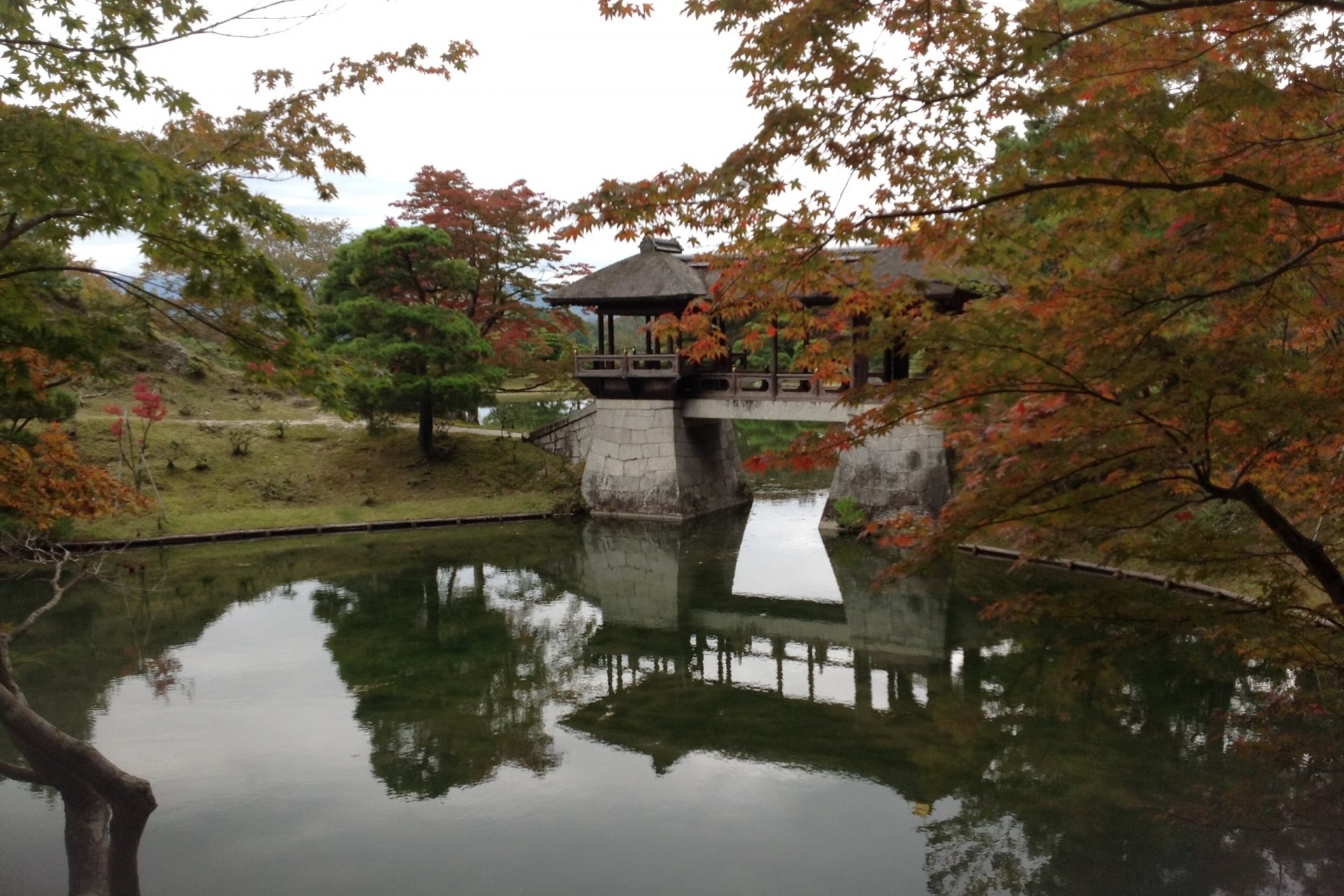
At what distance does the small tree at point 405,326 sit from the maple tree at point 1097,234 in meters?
12.7

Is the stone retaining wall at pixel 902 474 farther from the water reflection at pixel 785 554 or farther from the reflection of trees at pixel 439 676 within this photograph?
the reflection of trees at pixel 439 676

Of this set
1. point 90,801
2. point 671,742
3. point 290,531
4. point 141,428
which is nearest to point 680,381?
point 290,531

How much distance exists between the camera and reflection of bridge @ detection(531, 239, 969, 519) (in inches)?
571

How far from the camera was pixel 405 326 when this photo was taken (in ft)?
55.1

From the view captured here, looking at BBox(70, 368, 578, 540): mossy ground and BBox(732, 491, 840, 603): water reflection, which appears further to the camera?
BBox(70, 368, 578, 540): mossy ground

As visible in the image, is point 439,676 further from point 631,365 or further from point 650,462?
point 631,365

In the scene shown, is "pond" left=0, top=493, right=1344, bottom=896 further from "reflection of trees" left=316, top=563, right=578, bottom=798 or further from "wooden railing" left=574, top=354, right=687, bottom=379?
"wooden railing" left=574, top=354, right=687, bottom=379

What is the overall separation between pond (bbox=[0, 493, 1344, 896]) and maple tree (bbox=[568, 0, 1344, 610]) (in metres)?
0.76

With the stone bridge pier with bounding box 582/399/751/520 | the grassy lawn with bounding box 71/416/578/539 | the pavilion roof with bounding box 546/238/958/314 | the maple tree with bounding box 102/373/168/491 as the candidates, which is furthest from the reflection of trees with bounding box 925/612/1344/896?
the maple tree with bounding box 102/373/168/491

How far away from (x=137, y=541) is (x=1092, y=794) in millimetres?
12999

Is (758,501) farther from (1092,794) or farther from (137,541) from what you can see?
(1092,794)

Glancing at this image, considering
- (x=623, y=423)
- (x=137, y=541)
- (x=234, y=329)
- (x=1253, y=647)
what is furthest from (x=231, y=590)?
(x=1253, y=647)

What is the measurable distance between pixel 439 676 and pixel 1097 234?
6863mm

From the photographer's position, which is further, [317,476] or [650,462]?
[317,476]
